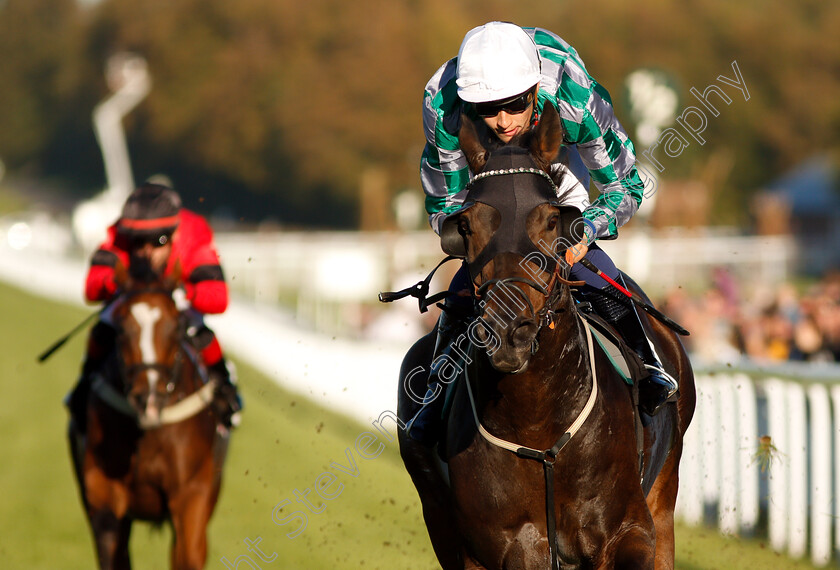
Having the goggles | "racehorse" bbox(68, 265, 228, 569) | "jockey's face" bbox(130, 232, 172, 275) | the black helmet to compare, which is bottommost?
"racehorse" bbox(68, 265, 228, 569)

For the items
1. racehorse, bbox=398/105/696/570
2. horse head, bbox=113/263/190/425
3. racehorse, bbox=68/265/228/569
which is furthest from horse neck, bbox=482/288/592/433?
racehorse, bbox=68/265/228/569

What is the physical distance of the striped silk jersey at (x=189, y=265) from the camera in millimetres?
5473

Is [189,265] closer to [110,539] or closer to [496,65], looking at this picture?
[110,539]

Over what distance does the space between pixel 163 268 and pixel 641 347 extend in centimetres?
256

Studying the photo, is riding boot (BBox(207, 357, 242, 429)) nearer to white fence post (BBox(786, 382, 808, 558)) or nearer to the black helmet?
the black helmet

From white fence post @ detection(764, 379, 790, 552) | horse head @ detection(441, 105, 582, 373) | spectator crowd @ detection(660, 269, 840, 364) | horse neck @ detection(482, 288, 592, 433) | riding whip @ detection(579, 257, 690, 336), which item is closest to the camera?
horse head @ detection(441, 105, 582, 373)

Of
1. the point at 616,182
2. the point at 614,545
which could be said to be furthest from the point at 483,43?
the point at 614,545

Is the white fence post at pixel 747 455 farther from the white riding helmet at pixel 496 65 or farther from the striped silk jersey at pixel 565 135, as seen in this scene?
the white riding helmet at pixel 496 65

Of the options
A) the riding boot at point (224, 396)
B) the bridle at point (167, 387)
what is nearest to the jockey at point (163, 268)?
the riding boot at point (224, 396)

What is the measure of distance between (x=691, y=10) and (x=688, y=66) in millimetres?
3656

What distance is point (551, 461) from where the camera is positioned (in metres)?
3.23

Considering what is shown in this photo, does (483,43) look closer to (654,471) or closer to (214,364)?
(654,471)

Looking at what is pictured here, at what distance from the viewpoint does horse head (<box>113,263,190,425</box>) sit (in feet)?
16.2

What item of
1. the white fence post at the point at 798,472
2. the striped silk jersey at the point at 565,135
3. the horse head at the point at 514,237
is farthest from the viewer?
the white fence post at the point at 798,472
